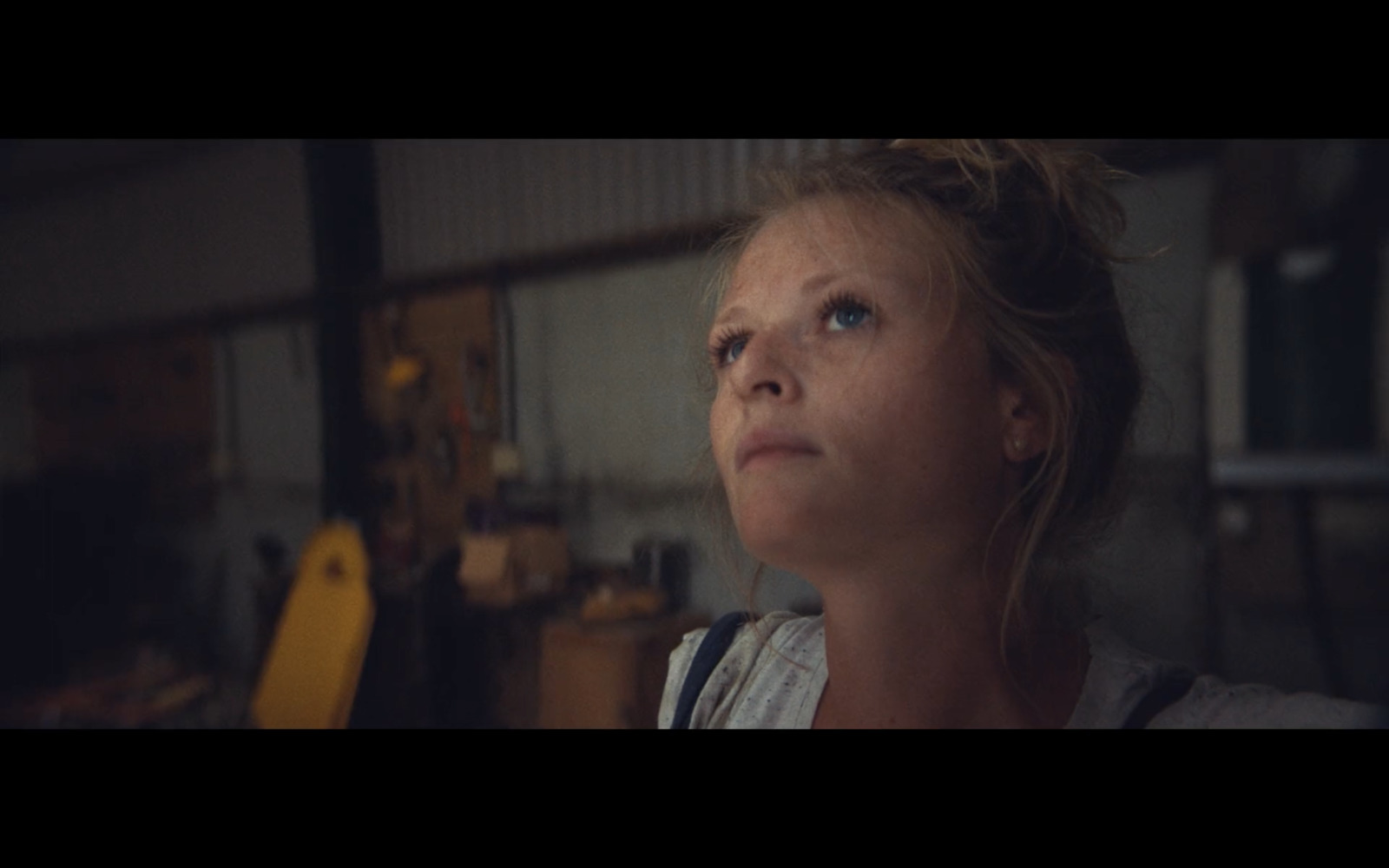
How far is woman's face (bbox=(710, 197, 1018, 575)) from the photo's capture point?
1.42 m

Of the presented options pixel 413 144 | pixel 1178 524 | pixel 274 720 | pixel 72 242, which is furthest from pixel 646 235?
pixel 72 242

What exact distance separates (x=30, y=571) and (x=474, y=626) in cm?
131

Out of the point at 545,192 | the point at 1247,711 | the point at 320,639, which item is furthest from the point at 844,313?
the point at 320,639

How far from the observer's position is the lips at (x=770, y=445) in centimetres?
146

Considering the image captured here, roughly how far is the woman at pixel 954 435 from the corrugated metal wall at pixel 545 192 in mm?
305

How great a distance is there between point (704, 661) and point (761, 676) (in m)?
0.12

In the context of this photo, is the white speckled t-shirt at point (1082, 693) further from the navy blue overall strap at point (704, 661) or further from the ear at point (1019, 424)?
the ear at point (1019, 424)

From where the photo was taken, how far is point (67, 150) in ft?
7.11

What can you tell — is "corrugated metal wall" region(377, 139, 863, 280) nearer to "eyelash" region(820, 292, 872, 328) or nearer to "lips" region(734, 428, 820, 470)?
"eyelash" region(820, 292, 872, 328)

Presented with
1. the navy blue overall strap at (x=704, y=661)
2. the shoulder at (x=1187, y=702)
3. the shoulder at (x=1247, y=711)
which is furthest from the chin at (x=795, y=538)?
the shoulder at (x=1247, y=711)

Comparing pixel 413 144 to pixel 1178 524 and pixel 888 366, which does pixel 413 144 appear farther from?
pixel 1178 524

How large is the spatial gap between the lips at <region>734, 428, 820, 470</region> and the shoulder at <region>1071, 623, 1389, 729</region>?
0.62 meters

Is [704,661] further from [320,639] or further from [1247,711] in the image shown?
[320,639]

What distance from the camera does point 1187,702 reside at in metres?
1.43
